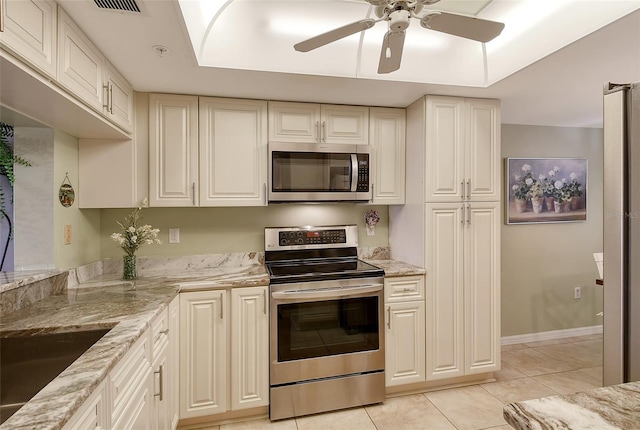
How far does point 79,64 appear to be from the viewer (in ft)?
4.85

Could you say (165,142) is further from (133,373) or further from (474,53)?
(474,53)

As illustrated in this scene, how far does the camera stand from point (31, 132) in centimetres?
183

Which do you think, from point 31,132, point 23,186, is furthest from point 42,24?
point 23,186

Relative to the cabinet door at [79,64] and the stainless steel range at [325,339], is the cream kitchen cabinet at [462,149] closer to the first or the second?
the stainless steel range at [325,339]

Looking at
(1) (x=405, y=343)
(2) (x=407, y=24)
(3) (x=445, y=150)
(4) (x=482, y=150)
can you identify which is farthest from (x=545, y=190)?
(2) (x=407, y=24)

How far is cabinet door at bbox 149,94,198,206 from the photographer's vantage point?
2.31 m

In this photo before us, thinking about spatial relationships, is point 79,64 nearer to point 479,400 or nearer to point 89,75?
point 89,75

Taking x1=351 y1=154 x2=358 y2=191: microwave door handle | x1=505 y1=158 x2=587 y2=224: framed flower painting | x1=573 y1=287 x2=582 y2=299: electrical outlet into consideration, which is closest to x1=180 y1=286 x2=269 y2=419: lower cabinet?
x1=351 y1=154 x2=358 y2=191: microwave door handle

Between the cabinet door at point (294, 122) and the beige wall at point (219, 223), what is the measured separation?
22.2 inches

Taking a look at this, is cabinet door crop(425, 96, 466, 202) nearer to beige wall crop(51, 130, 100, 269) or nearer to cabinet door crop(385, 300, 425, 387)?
cabinet door crop(385, 300, 425, 387)

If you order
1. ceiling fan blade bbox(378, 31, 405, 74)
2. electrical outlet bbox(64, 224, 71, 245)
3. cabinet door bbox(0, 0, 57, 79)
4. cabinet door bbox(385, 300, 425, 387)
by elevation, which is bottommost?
cabinet door bbox(385, 300, 425, 387)

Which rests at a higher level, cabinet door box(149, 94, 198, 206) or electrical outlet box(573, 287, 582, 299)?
cabinet door box(149, 94, 198, 206)

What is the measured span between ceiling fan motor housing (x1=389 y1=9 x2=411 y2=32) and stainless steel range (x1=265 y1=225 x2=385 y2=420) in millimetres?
1524

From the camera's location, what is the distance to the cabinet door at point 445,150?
2.47 meters
